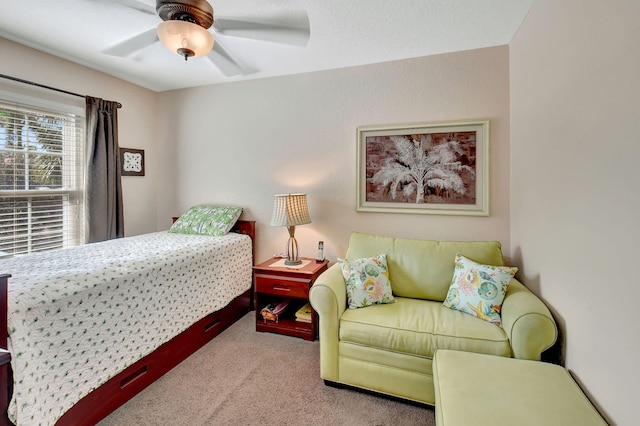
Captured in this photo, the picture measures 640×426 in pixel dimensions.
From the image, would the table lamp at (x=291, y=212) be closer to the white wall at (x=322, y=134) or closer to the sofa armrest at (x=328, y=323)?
the white wall at (x=322, y=134)

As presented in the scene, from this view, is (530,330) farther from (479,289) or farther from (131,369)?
(131,369)

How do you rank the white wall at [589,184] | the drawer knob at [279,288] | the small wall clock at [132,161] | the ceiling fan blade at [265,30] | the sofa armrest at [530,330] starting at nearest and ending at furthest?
the white wall at [589,184] → the sofa armrest at [530,330] → the ceiling fan blade at [265,30] → the drawer knob at [279,288] → the small wall clock at [132,161]

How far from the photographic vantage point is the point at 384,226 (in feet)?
9.23

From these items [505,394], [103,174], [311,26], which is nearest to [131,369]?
[103,174]

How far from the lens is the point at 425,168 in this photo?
105 inches

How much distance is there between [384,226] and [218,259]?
1.54 meters

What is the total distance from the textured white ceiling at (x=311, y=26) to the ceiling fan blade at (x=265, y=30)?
89 mm

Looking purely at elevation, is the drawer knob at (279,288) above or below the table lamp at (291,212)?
below

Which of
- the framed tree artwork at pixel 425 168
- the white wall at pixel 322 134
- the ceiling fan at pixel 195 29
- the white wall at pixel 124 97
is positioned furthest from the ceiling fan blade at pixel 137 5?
the framed tree artwork at pixel 425 168

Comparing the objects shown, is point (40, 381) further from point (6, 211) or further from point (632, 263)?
point (632, 263)

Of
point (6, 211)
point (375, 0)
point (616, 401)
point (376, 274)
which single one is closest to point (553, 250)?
point (616, 401)

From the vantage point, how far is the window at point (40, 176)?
238 centimetres

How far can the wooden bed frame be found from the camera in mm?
1186

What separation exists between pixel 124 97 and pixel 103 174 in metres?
0.93
